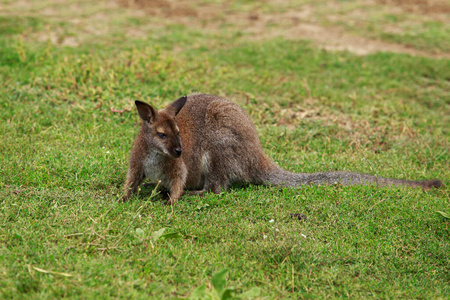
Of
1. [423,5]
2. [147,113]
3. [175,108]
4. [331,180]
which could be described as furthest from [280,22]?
[147,113]

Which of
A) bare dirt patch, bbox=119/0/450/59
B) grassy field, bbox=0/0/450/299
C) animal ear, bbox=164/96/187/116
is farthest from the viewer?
bare dirt patch, bbox=119/0/450/59

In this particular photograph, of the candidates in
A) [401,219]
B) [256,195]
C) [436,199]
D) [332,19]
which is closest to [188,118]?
[256,195]

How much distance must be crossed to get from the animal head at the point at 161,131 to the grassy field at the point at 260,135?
632 millimetres

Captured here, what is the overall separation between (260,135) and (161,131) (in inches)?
108

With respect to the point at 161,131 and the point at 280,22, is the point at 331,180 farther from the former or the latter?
the point at 280,22

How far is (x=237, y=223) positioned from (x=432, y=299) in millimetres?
2084

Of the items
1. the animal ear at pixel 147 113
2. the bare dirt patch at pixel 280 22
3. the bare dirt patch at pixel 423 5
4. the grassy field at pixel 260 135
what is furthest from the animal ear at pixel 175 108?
the bare dirt patch at pixel 423 5

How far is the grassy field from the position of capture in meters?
4.48

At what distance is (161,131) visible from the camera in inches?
223

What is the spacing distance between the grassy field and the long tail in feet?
0.44

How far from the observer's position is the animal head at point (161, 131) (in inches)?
222

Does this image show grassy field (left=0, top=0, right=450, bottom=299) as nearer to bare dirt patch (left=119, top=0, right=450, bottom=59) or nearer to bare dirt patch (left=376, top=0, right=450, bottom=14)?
bare dirt patch (left=119, top=0, right=450, bottom=59)

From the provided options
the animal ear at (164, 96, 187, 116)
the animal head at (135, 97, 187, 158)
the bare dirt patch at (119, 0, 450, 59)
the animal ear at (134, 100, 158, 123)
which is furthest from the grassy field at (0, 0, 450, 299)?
the animal ear at (164, 96, 187, 116)

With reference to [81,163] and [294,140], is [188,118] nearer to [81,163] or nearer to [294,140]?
[81,163]
